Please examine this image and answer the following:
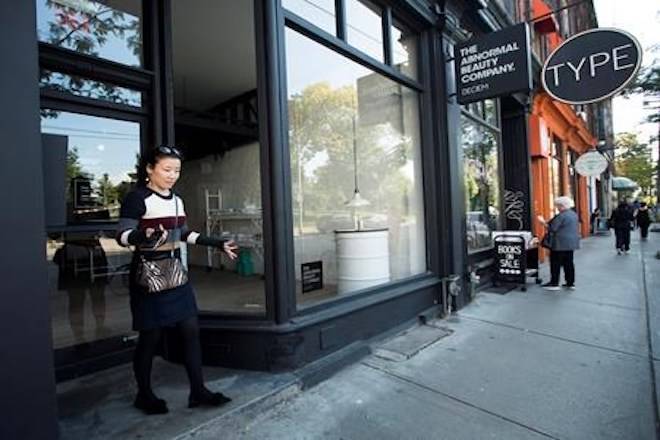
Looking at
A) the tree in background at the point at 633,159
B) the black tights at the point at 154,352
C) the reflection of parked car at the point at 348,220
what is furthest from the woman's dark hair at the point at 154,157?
the tree in background at the point at 633,159

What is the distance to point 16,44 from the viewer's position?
2010mm

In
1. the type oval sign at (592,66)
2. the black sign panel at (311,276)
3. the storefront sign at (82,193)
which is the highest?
the type oval sign at (592,66)

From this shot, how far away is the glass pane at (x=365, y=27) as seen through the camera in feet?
15.6

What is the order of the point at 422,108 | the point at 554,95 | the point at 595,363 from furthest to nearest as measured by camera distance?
the point at 554,95 < the point at 422,108 < the point at 595,363

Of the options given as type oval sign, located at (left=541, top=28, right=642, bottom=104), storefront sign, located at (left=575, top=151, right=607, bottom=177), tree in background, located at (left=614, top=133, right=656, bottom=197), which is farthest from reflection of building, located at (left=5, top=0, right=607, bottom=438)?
tree in background, located at (left=614, top=133, right=656, bottom=197)

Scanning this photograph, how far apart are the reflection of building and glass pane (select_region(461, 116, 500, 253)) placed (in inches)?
2.2

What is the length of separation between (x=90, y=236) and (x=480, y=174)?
614 centimetres

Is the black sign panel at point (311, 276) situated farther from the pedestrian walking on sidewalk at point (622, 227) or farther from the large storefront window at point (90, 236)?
the pedestrian walking on sidewalk at point (622, 227)

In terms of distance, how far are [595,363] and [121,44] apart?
5.03m

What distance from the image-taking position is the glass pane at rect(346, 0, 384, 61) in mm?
4754

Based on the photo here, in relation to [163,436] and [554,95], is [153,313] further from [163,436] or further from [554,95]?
[554,95]

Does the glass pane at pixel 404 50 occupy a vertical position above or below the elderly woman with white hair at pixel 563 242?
above

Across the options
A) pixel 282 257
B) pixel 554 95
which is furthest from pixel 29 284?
pixel 554 95

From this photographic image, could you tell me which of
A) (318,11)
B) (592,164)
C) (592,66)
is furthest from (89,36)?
(592,164)
